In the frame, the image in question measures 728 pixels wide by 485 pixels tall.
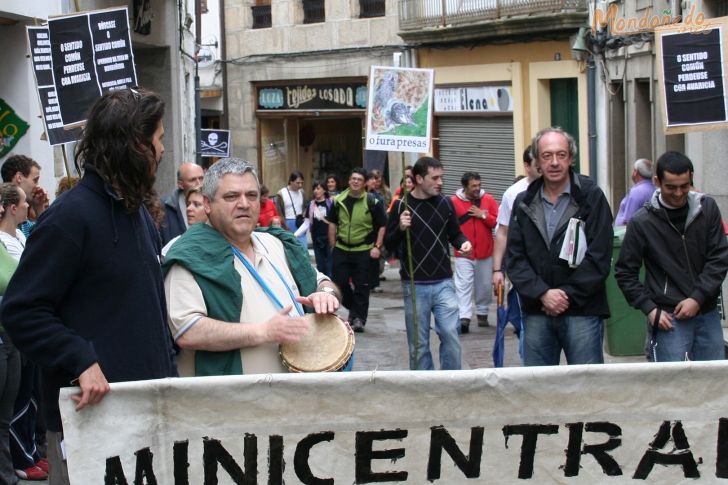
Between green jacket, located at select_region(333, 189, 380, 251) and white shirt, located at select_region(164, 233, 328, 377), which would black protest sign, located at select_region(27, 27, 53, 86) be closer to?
green jacket, located at select_region(333, 189, 380, 251)

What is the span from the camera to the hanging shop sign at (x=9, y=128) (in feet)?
42.4

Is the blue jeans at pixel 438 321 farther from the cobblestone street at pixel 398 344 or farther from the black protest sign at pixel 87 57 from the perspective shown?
the black protest sign at pixel 87 57

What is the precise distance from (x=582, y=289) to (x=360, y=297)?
7216 millimetres

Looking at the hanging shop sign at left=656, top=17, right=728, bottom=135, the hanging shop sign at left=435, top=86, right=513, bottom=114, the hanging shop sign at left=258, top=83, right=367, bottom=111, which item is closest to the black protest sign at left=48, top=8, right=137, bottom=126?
the hanging shop sign at left=656, top=17, right=728, bottom=135

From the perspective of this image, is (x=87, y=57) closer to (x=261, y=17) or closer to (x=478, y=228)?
(x=478, y=228)

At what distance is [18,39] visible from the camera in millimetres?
12867

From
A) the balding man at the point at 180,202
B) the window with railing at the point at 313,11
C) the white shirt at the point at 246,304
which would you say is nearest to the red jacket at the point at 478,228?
the balding man at the point at 180,202

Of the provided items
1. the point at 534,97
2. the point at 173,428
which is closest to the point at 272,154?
the point at 534,97

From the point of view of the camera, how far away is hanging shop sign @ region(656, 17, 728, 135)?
877cm

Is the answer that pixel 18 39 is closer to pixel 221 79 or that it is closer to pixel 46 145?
pixel 46 145

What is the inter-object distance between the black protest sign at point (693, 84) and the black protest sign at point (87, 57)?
4.10m

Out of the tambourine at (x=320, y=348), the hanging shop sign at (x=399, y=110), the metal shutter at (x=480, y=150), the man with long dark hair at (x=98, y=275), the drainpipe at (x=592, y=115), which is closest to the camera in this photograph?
the man with long dark hair at (x=98, y=275)

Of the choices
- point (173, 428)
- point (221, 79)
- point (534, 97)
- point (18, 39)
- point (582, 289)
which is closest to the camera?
point (173, 428)

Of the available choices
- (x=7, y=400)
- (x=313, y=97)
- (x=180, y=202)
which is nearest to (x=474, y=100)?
(x=313, y=97)
